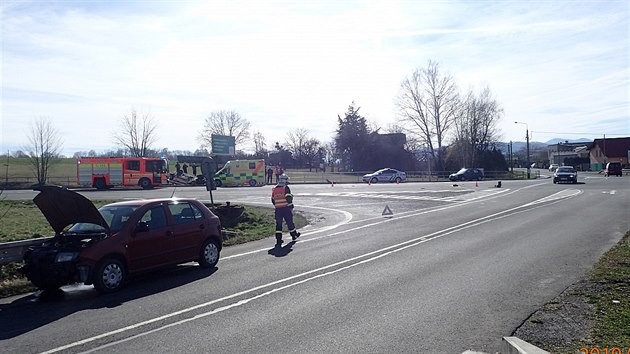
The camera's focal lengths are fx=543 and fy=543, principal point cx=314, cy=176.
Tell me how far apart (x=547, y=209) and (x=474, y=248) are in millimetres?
12189

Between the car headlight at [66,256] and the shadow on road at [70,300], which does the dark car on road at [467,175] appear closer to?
the shadow on road at [70,300]

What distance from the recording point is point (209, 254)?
11062 millimetres

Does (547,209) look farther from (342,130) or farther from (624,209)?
A: (342,130)

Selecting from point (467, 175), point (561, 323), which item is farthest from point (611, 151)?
point (561, 323)

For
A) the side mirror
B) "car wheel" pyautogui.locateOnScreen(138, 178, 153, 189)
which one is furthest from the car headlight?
"car wheel" pyautogui.locateOnScreen(138, 178, 153, 189)

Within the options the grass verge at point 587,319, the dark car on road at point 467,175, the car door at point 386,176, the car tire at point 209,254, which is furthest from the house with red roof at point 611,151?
the car tire at point 209,254

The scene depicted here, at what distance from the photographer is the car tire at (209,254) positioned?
10875 millimetres

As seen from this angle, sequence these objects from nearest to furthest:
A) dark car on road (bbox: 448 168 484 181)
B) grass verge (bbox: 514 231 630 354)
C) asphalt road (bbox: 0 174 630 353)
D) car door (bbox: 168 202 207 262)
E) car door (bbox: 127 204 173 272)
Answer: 1. grass verge (bbox: 514 231 630 354)
2. asphalt road (bbox: 0 174 630 353)
3. car door (bbox: 127 204 173 272)
4. car door (bbox: 168 202 207 262)
5. dark car on road (bbox: 448 168 484 181)

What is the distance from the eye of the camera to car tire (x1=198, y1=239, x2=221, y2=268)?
10875 mm

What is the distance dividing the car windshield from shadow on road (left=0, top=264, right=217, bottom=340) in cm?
102

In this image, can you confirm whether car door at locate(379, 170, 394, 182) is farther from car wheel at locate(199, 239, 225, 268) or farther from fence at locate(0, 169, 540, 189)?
car wheel at locate(199, 239, 225, 268)

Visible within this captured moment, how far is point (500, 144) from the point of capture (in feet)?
274

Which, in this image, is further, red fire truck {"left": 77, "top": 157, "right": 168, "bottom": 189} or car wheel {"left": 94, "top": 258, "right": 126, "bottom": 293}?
red fire truck {"left": 77, "top": 157, "right": 168, "bottom": 189}

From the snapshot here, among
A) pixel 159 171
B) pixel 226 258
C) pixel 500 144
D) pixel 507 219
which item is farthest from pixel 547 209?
pixel 500 144
